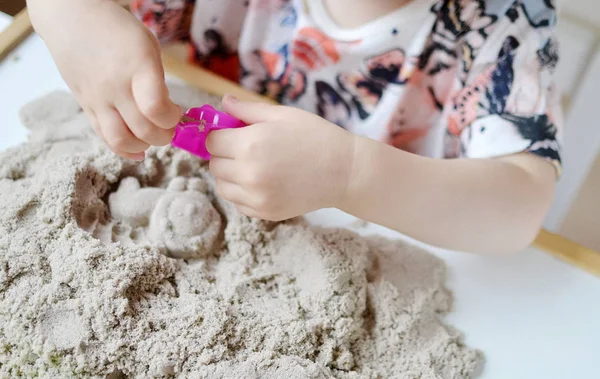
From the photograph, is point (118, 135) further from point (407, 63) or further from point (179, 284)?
point (407, 63)

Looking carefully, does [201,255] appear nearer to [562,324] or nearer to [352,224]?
[352,224]

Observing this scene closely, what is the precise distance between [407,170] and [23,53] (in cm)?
42

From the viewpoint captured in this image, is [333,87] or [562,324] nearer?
[562,324]

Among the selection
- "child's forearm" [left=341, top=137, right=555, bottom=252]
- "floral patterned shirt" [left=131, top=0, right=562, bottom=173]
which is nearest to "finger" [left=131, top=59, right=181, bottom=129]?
"child's forearm" [left=341, top=137, right=555, bottom=252]

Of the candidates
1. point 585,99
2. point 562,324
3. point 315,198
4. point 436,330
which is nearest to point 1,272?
point 315,198

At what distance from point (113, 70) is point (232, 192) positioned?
13 cm

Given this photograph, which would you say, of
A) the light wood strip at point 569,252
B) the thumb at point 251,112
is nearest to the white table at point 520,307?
the light wood strip at point 569,252

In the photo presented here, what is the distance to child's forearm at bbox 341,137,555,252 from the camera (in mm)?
448

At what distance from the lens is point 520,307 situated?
497 mm

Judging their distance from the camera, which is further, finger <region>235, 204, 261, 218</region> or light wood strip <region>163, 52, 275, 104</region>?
light wood strip <region>163, 52, 275, 104</region>

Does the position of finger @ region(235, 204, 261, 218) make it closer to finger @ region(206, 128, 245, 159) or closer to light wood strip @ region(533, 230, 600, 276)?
finger @ region(206, 128, 245, 159)

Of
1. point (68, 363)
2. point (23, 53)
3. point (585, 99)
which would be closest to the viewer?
point (68, 363)

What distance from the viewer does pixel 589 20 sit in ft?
2.68

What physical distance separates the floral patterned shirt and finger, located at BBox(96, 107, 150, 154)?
0.82 feet
